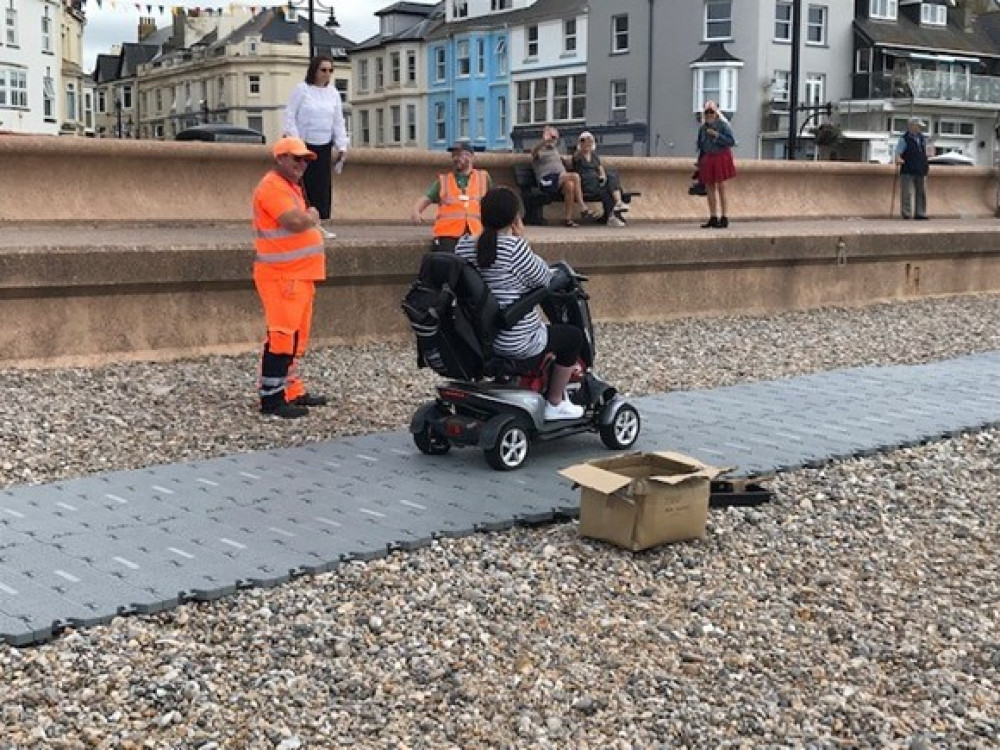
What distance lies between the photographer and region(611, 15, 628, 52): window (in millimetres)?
61719

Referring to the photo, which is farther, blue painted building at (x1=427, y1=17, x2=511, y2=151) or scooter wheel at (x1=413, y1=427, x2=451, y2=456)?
blue painted building at (x1=427, y1=17, x2=511, y2=151)

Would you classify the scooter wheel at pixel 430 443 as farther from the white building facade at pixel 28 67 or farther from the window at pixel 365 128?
the window at pixel 365 128

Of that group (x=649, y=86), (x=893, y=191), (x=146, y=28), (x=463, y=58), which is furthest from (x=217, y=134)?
(x=146, y=28)

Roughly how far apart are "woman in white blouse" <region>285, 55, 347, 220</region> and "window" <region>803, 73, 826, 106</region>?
50994 millimetres

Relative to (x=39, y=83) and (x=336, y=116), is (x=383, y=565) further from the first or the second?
(x=39, y=83)

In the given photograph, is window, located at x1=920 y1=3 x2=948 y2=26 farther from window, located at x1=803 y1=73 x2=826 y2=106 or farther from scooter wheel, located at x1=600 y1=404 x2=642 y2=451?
scooter wheel, located at x1=600 y1=404 x2=642 y2=451

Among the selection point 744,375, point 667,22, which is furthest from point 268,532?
point 667,22

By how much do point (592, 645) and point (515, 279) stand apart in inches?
104

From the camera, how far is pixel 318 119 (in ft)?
37.3

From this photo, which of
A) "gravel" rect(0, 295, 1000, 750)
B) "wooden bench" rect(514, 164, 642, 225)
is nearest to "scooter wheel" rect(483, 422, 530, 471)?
"gravel" rect(0, 295, 1000, 750)

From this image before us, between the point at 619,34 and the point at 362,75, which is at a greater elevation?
the point at 362,75

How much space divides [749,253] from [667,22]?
4768cm

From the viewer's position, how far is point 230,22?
348ft

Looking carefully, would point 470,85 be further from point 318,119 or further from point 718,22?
point 318,119
